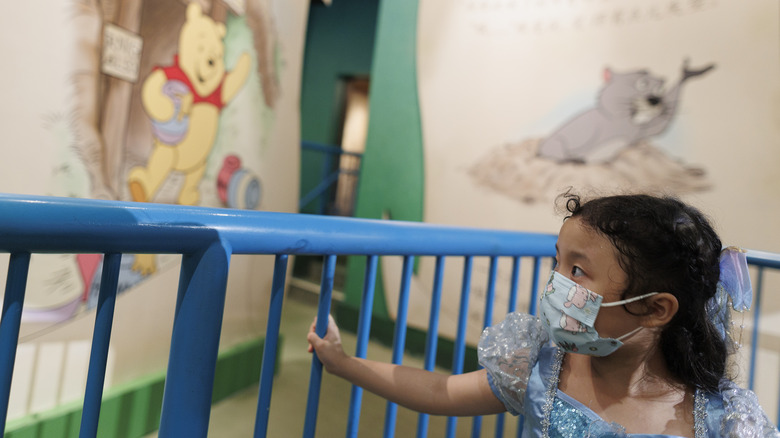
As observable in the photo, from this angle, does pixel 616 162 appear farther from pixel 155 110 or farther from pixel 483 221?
pixel 155 110

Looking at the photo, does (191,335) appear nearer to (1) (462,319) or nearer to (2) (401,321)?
(2) (401,321)

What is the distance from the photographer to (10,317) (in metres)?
0.47

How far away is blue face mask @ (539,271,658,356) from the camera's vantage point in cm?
74

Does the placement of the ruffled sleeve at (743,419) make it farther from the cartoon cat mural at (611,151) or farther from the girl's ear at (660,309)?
the cartoon cat mural at (611,151)

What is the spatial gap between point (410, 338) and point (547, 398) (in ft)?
7.77

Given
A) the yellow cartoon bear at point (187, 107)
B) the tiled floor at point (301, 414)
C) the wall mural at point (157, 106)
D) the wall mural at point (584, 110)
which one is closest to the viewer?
the wall mural at point (157, 106)

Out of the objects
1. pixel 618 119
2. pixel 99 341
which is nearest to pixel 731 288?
pixel 99 341

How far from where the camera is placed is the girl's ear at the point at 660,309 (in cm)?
73

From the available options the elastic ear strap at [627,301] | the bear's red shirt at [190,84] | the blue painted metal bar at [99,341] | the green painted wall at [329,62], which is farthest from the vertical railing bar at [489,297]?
the green painted wall at [329,62]

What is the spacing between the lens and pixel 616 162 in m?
2.52

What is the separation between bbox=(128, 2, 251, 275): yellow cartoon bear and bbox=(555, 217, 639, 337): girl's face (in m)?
1.60

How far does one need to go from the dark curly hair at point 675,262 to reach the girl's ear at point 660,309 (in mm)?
14

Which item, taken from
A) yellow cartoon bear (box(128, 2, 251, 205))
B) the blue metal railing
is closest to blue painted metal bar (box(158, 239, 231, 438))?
the blue metal railing

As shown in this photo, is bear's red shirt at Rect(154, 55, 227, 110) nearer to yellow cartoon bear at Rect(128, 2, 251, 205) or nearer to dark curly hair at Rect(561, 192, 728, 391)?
yellow cartoon bear at Rect(128, 2, 251, 205)
